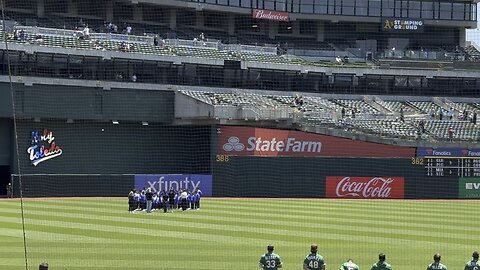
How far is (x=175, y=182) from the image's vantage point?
4456 cm

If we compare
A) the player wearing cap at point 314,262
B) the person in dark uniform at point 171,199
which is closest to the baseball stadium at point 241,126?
the person in dark uniform at point 171,199

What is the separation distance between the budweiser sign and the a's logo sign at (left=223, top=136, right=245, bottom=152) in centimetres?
1564

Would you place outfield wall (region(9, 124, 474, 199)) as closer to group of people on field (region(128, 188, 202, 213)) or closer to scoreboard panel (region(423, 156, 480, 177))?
scoreboard panel (region(423, 156, 480, 177))

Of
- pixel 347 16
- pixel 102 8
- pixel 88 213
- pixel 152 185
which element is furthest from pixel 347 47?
pixel 88 213

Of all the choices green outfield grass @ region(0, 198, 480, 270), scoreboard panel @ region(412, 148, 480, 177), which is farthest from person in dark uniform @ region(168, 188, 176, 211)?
scoreboard panel @ region(412, 148, 480, 177)

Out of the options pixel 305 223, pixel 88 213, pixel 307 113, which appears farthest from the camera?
pixel 307 113

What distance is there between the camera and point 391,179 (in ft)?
152

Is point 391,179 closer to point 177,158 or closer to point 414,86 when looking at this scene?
point 177,158

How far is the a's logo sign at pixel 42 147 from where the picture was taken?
4638 cm

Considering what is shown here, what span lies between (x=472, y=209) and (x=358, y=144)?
1056 centimetres

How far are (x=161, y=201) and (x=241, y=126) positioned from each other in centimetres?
1428

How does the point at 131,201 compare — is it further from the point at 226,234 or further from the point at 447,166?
the point at 447,166

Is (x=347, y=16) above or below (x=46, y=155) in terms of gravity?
above

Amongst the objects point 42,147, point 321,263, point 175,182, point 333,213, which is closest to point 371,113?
point 175,182
